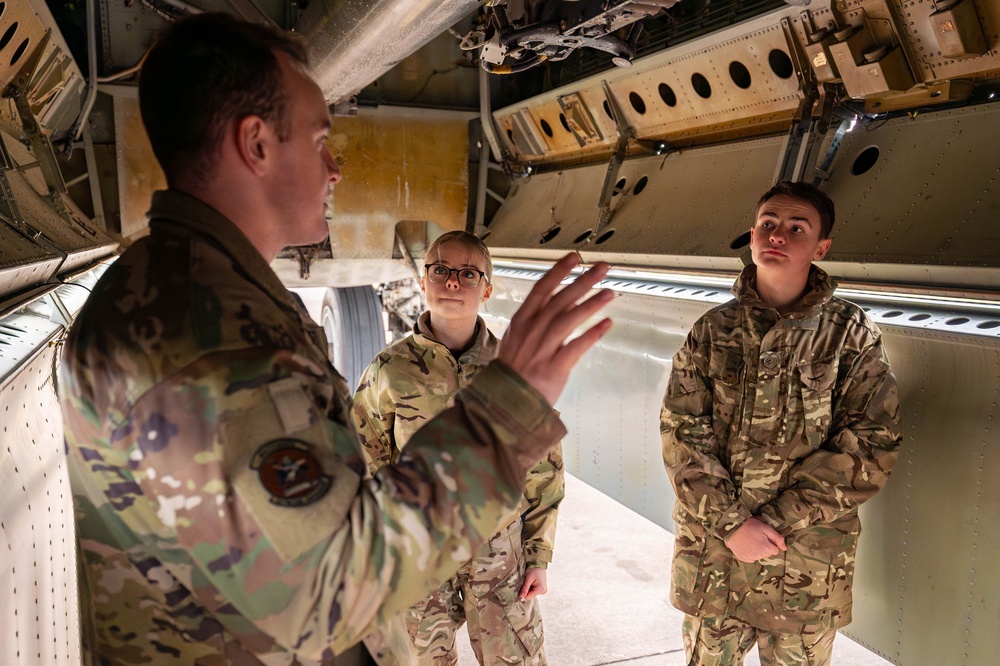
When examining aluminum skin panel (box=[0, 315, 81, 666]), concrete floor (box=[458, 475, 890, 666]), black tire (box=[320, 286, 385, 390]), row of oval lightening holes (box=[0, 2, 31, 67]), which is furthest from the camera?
black tire (box=[320, 286, 385, 390])

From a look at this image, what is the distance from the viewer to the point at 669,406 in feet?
9.07

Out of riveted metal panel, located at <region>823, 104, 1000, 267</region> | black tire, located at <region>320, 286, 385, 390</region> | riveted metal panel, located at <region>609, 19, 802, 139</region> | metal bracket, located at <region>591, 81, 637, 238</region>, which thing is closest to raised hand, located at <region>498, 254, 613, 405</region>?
riveted metal panel, located at <region>823, 104, 1000, 267</region>

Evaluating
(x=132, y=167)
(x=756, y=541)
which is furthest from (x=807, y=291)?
(x=132, y=167)

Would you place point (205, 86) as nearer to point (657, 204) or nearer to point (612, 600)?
point (612, 600)

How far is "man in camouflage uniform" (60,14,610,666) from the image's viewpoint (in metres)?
0.83

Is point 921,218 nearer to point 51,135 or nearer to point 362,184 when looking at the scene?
point 362,184

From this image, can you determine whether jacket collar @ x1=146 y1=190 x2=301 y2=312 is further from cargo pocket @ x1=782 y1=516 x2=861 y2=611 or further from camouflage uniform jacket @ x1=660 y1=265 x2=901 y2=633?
cargo pocket @ x1=782 y1=516 x2=861 y2=611

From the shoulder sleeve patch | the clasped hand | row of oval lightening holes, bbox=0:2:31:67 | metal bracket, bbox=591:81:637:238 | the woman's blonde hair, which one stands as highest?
row of oval lightening holes, bbox=0:2:31:67

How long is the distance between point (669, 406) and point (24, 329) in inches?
77.6

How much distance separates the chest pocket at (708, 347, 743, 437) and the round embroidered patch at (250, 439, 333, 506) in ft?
6.69

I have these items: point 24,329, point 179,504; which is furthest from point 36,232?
point 179,504

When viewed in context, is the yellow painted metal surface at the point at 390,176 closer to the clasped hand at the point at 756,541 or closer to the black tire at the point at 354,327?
the black tire at the point at 354,327

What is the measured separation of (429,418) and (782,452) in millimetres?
1137

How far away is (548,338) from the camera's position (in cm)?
93
